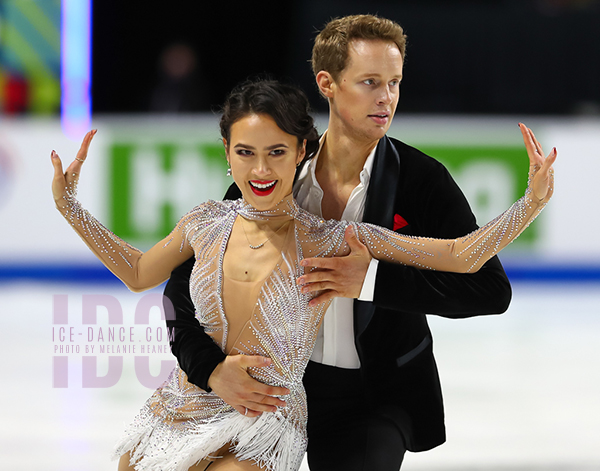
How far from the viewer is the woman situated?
1760 mm

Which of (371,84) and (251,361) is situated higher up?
(371,84)

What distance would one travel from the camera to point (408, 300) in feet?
6.00

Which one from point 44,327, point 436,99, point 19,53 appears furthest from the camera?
point 436,99

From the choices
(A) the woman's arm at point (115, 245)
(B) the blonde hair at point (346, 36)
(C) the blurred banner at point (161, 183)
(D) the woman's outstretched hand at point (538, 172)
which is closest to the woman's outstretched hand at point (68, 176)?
(A) the woman's arm at point (115, 245)

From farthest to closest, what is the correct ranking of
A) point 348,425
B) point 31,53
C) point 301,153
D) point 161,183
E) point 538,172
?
point 31,53 → point 161,183 → point 348,425 → point 301,153 → point 538,172

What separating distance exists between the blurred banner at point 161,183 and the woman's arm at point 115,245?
3.45 m

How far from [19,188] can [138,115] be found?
3.35ft

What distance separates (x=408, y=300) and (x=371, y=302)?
0.32 ft

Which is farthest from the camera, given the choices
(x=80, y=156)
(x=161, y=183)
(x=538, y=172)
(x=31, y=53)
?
(x=31, y=53)

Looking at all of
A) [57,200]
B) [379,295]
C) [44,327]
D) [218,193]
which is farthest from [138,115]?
[379,295]

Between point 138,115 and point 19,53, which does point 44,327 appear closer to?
point 138,115

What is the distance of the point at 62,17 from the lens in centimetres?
640

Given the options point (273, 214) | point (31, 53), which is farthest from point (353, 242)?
point (31, 53)

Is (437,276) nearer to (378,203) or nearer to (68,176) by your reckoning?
(378,203)
